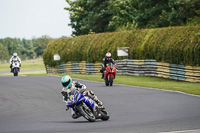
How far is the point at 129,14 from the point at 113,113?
1689 inches

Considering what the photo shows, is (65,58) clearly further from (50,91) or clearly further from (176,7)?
(50,91)

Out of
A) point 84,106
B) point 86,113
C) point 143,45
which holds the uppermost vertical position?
point 143,45

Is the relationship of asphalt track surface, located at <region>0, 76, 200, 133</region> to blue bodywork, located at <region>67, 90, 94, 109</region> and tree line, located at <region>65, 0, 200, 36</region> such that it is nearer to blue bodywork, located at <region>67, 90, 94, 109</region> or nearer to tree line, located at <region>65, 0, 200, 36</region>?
blue bodywork, located at <region>67, 90, 94, 109</region>

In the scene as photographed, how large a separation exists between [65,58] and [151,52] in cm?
1627

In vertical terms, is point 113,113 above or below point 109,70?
below

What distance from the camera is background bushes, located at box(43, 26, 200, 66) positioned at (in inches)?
1089

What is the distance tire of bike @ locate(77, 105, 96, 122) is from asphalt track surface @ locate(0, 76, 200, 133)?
13 cm

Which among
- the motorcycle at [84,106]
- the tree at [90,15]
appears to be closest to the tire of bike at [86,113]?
the motorcycle at [84,106]

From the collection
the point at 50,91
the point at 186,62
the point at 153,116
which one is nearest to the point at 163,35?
the point at 186,62

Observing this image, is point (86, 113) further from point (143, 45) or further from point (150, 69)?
point (143, 45)

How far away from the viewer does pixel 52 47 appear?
167 feet

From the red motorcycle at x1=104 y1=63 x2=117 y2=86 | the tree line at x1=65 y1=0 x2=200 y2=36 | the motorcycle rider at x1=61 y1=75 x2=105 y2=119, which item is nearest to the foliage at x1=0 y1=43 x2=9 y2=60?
the tree line at x1=65 y1=0 x2=200 y2=36

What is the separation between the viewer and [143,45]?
33.8m

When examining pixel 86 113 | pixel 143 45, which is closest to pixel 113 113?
pixel 86 113
